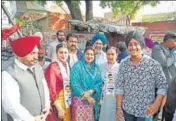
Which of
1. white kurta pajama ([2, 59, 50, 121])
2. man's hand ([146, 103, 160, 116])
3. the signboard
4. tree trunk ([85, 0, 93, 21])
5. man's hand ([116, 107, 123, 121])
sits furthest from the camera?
the signboard

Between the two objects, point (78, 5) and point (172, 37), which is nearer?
point (172, 37)

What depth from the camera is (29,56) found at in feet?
8.39

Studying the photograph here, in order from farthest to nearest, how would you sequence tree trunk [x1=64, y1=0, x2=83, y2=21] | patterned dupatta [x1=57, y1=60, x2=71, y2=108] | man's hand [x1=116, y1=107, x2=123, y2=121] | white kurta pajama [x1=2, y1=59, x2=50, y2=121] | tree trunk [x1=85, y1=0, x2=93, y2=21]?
1. tree trunk [x1=85, y1=0, x2=93, y2=21]
2. tree trunk [x1=64, y1=0, x2=83, y2=21]
3. patterned dupatta [x1=57, y1=60, x2=71, y2=108]
4. man's hand [x1=116, y1=107, x2=123, y2=121]
5. white kurta pajama [x1=2, y1=59, x2=50, y2=121]

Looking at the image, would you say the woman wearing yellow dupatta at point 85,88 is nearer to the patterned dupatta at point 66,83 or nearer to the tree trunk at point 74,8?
the patterned dupatta at point 66,83

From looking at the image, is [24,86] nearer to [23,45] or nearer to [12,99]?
[12,99]

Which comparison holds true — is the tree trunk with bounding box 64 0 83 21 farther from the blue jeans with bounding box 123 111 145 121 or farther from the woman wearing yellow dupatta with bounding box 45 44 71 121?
the blue jeans with bounding box 123 111 145 121

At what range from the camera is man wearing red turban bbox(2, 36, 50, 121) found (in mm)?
2354

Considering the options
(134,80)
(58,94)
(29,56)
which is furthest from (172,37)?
Answer: (29,56)

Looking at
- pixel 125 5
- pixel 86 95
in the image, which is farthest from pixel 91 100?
pixel 125 5

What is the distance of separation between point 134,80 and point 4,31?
6.33 ft

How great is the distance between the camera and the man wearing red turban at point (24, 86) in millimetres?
2354

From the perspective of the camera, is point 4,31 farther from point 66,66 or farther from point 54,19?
point 54,19

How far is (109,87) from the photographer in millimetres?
3990

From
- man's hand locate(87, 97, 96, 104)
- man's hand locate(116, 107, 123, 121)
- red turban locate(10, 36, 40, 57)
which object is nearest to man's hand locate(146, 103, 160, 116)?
man's hand locate(116, 107, 123, 121)
